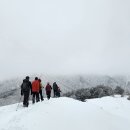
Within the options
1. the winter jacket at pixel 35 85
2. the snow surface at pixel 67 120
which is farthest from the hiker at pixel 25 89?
the snow surface at pixel 67 120

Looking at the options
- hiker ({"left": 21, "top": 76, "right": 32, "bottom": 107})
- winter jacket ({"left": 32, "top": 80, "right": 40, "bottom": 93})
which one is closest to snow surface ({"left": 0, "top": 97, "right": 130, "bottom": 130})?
hiker ({"left": 21, "top": 76, "right": 32, "bottom": 107})

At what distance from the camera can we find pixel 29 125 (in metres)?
18.1

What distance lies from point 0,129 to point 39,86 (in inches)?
382

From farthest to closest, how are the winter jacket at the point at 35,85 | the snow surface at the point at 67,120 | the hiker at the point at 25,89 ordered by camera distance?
the winter jacket at the point at 35,85
the hiker at the point at 25,89
the snow surface at the point at 67,120

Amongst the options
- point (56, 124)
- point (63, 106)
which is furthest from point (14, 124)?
point (63, 106)

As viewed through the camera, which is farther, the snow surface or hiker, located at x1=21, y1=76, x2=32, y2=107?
hiker, located at x1=21, y1=76, x2=32, y2=107

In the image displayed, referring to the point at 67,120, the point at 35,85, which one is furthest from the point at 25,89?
the point at 67,120

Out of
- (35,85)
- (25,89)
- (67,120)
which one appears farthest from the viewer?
(35,85)

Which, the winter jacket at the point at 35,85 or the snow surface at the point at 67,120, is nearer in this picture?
the snow surface at the point at 67,120

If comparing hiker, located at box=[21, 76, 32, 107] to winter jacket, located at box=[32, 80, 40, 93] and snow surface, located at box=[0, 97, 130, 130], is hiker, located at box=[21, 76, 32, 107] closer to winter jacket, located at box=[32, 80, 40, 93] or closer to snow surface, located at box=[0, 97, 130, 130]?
winter jacket, located at box=[32, 80, 40, 93]

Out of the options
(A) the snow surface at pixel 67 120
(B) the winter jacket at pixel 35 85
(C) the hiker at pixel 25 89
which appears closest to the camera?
(A) the snow surface at pixel 67 120

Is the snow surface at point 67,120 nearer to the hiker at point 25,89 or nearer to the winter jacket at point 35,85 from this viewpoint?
the hiker at point 25,89

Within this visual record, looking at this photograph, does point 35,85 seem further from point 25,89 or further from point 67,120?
point 67,120

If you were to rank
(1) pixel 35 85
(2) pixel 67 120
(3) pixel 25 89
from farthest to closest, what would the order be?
1. (1) pixel 35 85
2. (3) pixel 25 89
3. (2) pixel 67 120
